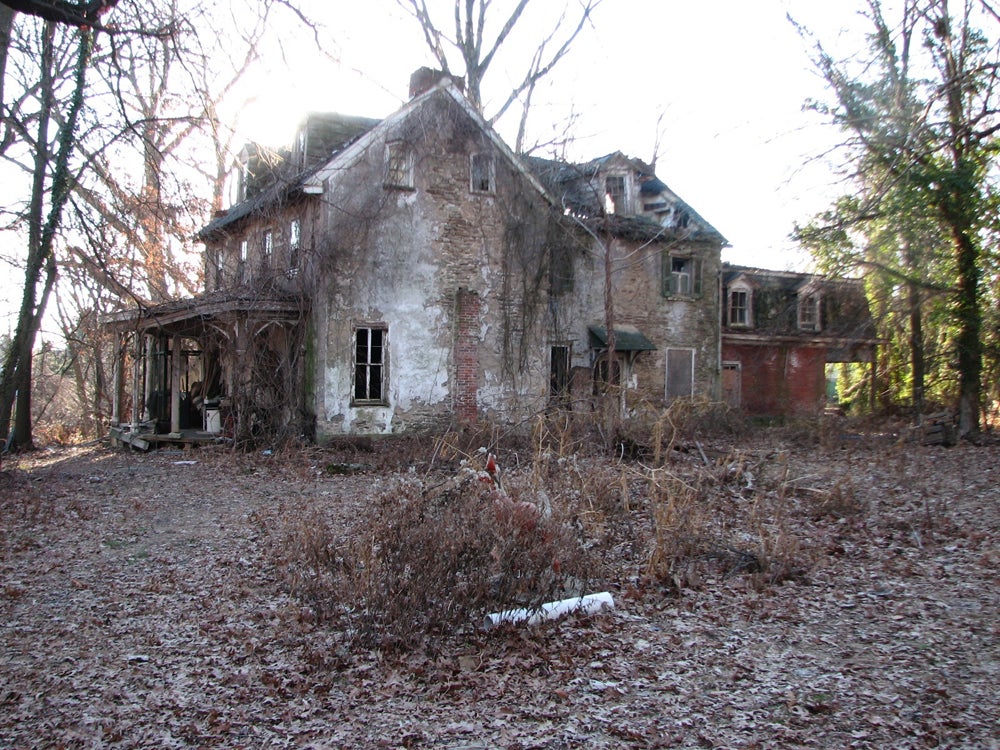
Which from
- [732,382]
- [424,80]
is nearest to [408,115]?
[424,80]

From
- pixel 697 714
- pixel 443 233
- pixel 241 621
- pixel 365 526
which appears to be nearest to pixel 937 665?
pixel 697 714

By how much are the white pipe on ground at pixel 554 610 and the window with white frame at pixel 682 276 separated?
17.9m

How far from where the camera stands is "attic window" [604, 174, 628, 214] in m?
23.2

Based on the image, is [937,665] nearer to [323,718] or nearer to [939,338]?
[323,718]

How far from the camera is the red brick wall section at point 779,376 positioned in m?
27.4

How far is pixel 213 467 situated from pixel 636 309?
12529mm

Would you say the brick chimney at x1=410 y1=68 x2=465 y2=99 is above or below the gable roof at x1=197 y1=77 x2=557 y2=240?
above

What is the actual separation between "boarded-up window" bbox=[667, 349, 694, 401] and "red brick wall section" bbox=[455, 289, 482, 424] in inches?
282

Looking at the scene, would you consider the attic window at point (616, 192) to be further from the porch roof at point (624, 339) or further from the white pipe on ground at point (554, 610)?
the white pipe on ground at point (554, 610)

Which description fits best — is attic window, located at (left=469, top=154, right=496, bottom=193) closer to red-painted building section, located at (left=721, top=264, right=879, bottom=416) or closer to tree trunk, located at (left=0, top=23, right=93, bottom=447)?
tree trunk, located at (left=0, top=23, right=93, bottom=447)

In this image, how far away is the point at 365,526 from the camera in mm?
6996

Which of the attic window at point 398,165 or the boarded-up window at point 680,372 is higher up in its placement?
the attic window at point 398,165

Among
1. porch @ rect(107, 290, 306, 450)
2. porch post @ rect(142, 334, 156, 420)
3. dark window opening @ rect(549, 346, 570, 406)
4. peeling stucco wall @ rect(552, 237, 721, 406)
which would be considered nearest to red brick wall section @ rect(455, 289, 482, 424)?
peeling stucco wall @ rect(552, 237, 721, 406)

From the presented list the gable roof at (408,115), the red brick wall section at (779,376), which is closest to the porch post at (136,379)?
the gable roof at (408,115)
